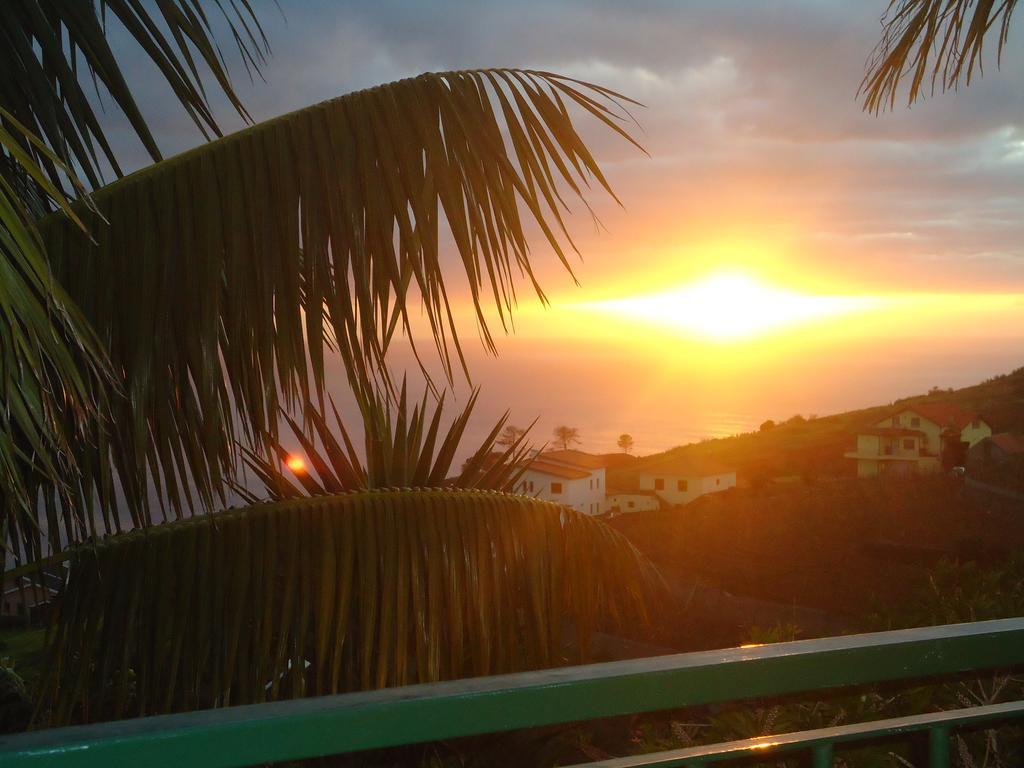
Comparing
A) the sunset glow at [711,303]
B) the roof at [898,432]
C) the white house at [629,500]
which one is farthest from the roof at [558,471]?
the roof at [898,432]

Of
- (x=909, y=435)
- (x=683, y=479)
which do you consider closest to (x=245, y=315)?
(x=909, y=435)

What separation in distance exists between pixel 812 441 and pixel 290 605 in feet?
120

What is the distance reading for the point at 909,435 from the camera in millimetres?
32250

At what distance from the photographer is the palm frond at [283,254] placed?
2.08m

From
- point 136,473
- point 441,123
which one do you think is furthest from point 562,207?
point 136,473

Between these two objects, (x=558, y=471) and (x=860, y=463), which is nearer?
(x=558, y=471)

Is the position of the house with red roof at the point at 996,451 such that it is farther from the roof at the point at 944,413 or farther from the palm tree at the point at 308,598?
the palm tree at the point at 308,598

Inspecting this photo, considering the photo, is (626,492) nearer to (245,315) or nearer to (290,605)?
(290,605)

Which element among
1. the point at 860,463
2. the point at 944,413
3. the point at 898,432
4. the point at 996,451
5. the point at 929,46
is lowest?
the point at 860,463

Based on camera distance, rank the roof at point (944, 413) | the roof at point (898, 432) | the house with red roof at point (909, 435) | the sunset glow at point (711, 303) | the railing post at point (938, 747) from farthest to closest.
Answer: the roof at point (898, 432) → the house with red roof at point (909, 435) → the roof at point (944, 413) → the sunset glow at point (711, 303) → the railing post at point (938, 747)

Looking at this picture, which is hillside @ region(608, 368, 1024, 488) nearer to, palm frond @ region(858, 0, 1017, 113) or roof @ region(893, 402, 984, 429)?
roof @ region(893, 402, 984, 429)

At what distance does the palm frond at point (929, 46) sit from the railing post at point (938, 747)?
391 centimetres

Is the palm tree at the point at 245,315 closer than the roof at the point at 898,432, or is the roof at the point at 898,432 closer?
the palm tree at the point at 245,315

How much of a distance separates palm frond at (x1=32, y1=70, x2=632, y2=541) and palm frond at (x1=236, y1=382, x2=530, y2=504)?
512mm
